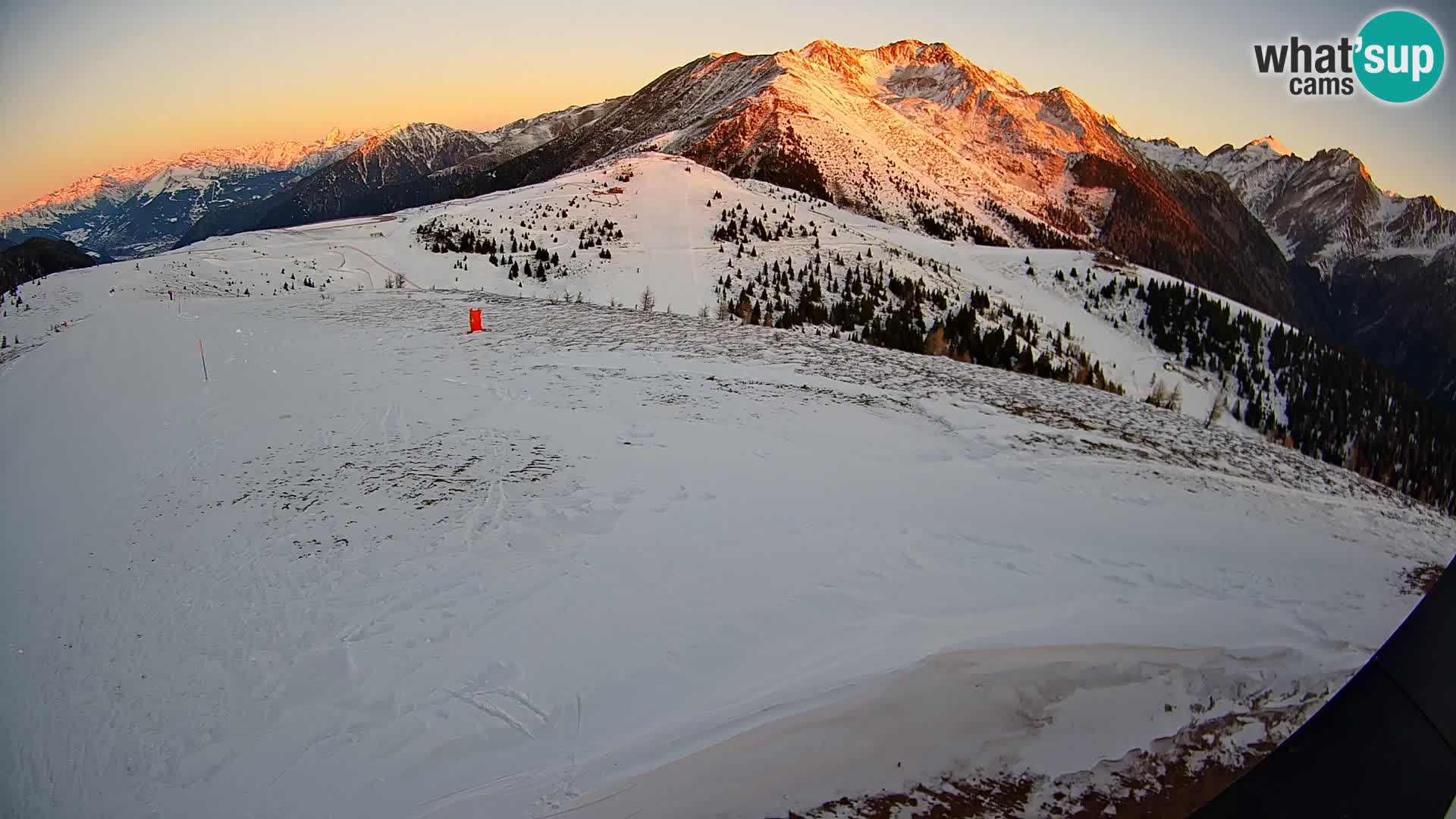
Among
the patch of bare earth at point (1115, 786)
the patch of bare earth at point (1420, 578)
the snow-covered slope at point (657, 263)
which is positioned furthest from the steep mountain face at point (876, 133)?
the patch of bare earth at point (1115, 786)

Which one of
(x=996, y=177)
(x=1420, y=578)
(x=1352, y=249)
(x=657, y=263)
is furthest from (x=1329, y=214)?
(x=1420, y=578)

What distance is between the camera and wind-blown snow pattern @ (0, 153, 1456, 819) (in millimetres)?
2682

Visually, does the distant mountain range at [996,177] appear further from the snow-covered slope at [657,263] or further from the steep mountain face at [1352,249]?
the snow-covered slope at [657,263]

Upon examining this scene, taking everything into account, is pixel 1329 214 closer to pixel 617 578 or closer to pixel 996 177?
pixel 996 177

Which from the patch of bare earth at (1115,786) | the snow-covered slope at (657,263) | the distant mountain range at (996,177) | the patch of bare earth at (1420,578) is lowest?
the patch of bare earth at (1420,578)

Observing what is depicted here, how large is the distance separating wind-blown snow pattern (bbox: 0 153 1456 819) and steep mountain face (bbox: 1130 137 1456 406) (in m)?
120

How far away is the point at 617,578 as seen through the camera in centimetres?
409

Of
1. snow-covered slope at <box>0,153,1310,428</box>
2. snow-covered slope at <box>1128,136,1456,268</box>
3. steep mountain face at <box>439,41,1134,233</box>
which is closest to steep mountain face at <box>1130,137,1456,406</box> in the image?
snow-covered slope at <box>1128,136,1456,268</box>

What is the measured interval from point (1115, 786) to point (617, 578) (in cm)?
272

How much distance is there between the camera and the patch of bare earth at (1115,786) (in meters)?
2.22

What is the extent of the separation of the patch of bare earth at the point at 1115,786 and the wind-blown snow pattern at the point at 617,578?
5 centimetres

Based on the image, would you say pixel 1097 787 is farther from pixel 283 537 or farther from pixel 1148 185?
pixel 1148 185

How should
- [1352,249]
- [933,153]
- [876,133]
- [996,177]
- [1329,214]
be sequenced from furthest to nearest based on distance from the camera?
1. [1329,214]
2. [1352,249]
3. [996,177]
4. [933,153]
5. [876,133]

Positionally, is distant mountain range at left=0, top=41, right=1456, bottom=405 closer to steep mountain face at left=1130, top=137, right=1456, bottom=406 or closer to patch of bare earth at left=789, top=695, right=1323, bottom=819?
steep mountain face at left=1130, top=137, right=1456, bottom=406
